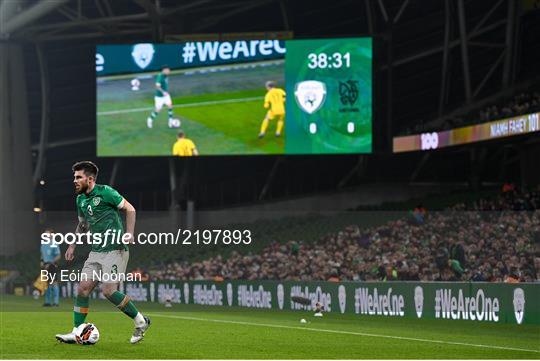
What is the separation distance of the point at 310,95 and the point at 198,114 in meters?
4.63

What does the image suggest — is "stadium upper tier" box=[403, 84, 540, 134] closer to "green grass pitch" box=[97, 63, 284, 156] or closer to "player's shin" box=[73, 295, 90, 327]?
"green grass pitch" box=[97, 63, 284, 156]

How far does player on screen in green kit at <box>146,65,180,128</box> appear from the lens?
51.5 metres

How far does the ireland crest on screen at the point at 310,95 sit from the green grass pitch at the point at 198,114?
3.11ft

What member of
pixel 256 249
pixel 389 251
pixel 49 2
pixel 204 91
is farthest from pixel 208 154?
pixel 389 251

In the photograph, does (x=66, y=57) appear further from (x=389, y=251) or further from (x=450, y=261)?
(x=450, y=261)

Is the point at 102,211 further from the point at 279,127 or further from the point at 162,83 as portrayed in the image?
the point at 162,83

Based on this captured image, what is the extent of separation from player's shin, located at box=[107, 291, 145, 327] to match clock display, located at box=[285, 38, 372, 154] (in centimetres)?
3333

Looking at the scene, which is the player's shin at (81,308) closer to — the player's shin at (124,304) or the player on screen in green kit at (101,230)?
the player on screen in green kit at (101,230)

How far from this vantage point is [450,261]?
28250 mm

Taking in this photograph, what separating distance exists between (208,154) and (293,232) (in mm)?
12662

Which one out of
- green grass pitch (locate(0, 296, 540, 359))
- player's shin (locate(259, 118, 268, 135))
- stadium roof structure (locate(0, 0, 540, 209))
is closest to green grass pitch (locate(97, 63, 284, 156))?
player's shin (locate(259, 118, 268, 135))

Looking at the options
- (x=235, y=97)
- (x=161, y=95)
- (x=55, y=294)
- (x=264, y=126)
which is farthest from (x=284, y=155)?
(x=55, y=294)

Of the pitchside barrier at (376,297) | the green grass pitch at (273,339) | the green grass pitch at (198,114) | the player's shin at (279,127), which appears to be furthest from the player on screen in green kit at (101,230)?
the green grass pitch at (198,114)

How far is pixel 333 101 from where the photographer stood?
49.6 meters
